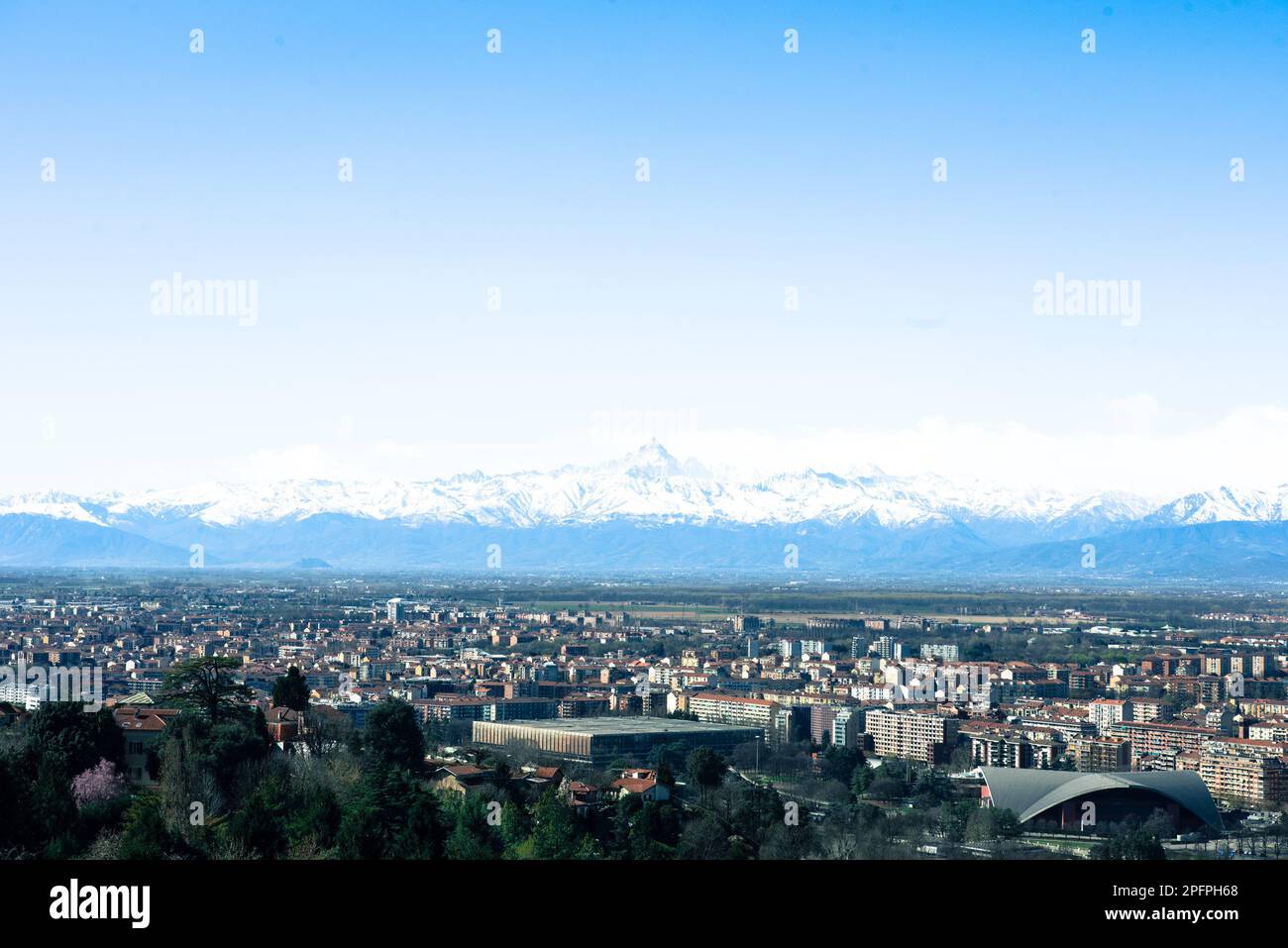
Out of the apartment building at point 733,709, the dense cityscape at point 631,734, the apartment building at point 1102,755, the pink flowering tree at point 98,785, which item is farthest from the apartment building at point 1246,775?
the pink flowering tree at point 98,785

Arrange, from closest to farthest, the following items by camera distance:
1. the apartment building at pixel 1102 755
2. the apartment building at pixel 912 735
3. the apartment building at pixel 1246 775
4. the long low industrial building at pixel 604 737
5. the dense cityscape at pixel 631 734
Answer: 1. the dense cityscape at pixel 631 734
2. the apartment building at pixel 1246 775
3. the long low industrial building at pixel 604 737
4. the apartment building at pixel 1102 755
5. the apartment building at pixel 912 735

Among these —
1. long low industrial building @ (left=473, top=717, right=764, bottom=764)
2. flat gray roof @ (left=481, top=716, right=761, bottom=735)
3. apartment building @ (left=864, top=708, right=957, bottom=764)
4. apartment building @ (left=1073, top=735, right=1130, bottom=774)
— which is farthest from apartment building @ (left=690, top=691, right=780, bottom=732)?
apartment building @ (left=1073, top=735, right=1130, bottom=774)

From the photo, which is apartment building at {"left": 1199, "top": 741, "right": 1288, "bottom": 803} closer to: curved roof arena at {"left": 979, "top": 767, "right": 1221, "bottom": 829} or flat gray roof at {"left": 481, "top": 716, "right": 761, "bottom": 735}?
curved roof arena at {"left": 979, "top": 767, "right": 1221, "bottom": 829}

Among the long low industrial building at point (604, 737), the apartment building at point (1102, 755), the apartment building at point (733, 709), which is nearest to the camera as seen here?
the long low industrial building at point (604, 737)

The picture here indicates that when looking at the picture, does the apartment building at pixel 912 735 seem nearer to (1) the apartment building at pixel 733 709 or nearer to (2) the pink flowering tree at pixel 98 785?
(1) the apartment building at pixel 733 709

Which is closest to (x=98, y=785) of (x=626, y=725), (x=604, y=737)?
(x=604, y=737)

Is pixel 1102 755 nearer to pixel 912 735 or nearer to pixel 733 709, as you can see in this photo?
pixel 912 735

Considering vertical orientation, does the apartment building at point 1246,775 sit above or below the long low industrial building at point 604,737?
below
